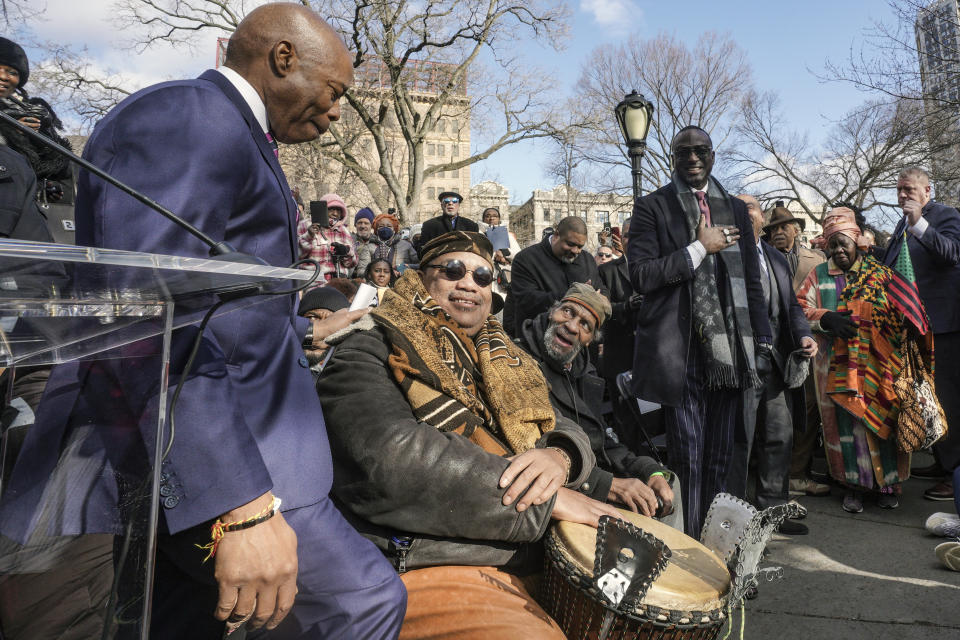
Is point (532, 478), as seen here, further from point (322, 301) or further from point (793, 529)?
point (793, 529)

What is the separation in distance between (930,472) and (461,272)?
16.9 feet

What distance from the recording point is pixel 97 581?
932 mm

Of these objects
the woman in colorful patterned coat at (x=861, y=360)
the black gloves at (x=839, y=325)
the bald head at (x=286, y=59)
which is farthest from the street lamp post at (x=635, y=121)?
the bald head at (x=286, y=59)

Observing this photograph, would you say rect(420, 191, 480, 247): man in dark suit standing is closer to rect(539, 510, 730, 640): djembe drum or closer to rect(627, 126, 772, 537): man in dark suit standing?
rect(627, 126, 772, 537): man in dark suit standing

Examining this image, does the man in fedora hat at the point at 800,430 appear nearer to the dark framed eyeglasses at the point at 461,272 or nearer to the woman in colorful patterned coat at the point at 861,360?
the woman in colorful patterned coat at the point at 861,360

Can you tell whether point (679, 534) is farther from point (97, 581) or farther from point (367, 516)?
point (97, 581)

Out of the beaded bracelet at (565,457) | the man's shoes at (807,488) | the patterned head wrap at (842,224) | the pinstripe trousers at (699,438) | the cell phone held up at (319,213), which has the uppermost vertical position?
the cell phone held up at (319,213)

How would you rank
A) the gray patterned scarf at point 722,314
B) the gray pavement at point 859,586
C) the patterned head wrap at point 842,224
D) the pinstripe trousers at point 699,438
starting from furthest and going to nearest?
the patterned head wrap at point 842,224 < the pinstripe trousers at point 699,438 < the gray patterned scarf at point 722,314 < the gray pavement at point 859,586

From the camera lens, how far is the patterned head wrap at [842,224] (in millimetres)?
4750

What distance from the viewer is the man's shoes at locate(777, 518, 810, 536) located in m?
4.15

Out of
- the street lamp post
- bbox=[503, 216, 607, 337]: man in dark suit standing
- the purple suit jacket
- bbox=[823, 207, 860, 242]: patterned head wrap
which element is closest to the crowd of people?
the purple suit jacket

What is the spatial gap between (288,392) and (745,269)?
9.80 ft

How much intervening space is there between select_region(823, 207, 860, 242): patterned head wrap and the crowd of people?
54cm

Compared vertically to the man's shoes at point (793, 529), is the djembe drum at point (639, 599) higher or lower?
higher
